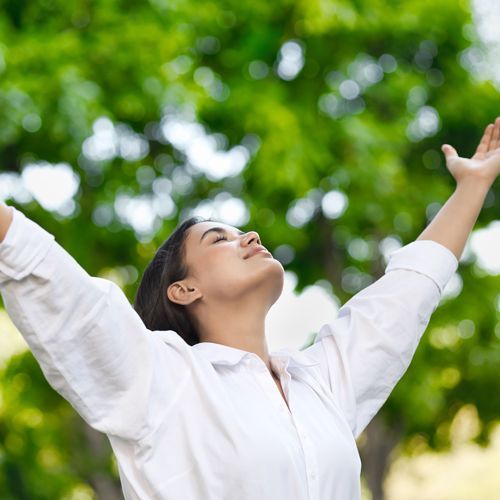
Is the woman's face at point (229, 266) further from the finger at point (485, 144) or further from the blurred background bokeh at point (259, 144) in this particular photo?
the blurred background bokeh at point (259, 144)

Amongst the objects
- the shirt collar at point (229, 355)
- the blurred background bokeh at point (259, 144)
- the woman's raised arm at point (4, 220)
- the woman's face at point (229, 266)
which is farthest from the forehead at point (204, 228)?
the blurred background bokeh at point (259, 144)

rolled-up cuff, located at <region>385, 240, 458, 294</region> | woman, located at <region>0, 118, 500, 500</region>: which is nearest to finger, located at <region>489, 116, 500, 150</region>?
woman, located at <region>0, 118, 500, 500</region>

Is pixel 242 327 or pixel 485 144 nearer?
pixel 242 327

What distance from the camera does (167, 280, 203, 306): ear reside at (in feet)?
7.72

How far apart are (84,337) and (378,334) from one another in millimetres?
799

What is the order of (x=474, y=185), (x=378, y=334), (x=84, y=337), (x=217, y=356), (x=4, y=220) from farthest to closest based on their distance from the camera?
(x=474, y=185)
(x=378, y=334)
(x=217, y=356)
(x=84, y=337)
(x=4, y=220)

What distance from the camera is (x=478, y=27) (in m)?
10.6

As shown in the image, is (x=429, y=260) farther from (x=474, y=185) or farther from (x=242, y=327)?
(x=242, y=327)

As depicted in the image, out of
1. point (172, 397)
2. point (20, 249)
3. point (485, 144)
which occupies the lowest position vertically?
point (172, 397)

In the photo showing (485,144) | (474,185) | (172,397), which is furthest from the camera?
(485,144)

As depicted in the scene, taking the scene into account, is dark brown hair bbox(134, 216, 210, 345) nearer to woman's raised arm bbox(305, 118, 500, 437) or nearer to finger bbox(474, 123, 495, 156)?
woman's raised arm bbox(305, 118, 500, 437)

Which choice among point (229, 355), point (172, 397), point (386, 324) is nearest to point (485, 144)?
point (386, 324)

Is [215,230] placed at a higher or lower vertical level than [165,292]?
higher

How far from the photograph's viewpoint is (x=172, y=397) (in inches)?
79.8
